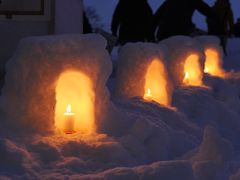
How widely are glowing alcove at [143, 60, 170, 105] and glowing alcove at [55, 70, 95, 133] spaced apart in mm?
1961

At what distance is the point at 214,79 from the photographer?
31.7 feet

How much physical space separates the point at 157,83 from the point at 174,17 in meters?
3.44

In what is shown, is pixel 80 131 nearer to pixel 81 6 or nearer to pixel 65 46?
pixel 65 46

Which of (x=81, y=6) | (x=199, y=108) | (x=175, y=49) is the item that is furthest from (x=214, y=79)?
(x=81, y=6)

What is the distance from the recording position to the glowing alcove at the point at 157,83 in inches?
278

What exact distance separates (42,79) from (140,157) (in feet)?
3.48

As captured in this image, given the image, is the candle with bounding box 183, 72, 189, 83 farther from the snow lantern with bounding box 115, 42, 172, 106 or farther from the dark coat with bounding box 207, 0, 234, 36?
the dark coat with bounding box 207, 0, 234, 36

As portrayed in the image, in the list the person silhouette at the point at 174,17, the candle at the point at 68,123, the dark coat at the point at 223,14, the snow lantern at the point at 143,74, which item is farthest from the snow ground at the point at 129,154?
the dark coat at the point at 223,14

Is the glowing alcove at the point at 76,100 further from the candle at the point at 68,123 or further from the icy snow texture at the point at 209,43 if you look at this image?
the icy snow texture at the point at 209,43

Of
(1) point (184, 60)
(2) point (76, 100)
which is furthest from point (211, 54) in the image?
(2) point (76, 100)

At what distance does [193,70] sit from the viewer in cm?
916

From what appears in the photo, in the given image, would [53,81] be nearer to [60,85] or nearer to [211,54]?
[60,85]

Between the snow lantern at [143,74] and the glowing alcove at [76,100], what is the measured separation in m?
1.73

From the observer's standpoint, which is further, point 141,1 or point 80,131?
point 141,1
